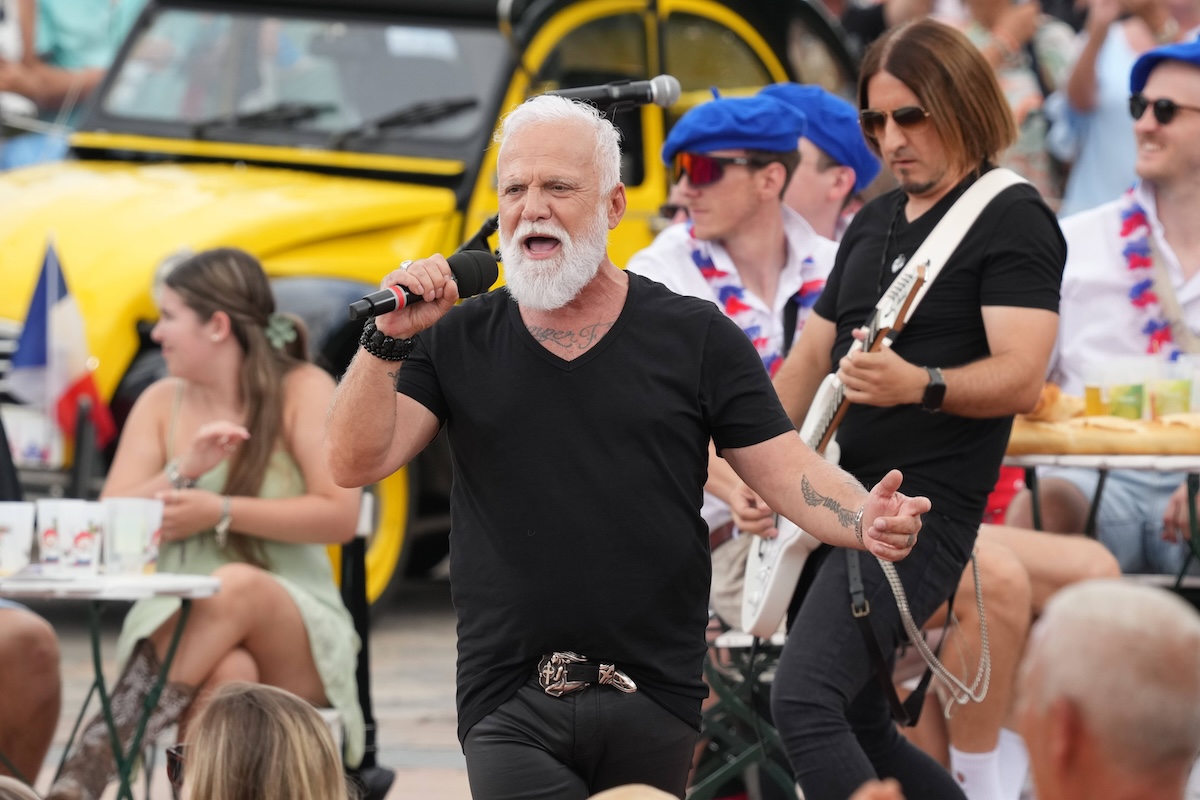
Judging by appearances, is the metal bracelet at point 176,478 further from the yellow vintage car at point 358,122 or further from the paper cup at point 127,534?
the yellow vintage car at point 358,122

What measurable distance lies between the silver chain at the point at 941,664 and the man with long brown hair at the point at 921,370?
1.9 inches

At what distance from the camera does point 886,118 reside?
171 inches

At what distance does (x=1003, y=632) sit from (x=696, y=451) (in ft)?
6.02

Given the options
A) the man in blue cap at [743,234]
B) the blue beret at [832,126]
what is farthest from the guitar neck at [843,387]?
the blue beret at [832,126]

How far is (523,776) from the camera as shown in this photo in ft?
11.0

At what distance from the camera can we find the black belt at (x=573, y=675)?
3.38 m

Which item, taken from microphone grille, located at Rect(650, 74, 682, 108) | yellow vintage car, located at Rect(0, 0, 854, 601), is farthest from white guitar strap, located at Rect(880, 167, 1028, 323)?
yellow vintage car, located at Rect(0, 0, 854, 601)

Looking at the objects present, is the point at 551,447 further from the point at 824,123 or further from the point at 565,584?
the point at 824,123

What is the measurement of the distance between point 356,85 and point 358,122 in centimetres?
18

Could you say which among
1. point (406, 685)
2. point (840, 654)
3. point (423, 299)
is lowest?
point (406, 685)

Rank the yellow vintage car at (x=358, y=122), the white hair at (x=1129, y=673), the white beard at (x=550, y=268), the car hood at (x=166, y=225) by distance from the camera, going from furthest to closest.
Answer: the yellow vintage car at (x=358, y=122) → the car hood at (x=166, y=225) → the white beard at (x=550, y=268) → the white hair at (x=1129, y=673)

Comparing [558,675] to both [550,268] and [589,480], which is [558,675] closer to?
[589,480]

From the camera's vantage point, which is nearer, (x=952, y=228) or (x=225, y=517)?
(x=952, y=228)

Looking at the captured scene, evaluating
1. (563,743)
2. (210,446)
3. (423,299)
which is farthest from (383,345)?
(210,446)
